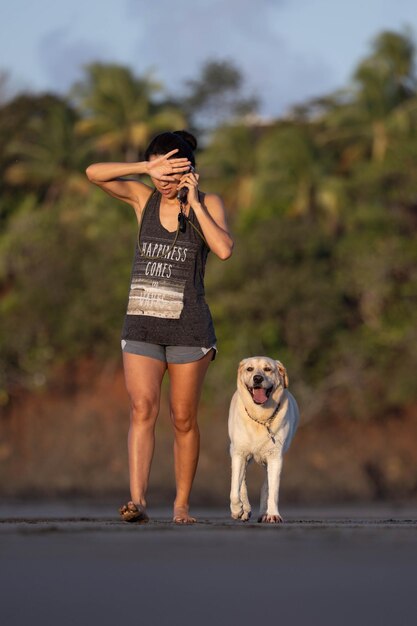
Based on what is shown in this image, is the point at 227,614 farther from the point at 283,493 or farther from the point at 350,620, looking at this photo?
the point at 283,493

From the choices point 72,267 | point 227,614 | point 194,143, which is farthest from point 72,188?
point 227,614

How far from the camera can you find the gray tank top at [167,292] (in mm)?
8789

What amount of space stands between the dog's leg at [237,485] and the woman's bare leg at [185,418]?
93cm

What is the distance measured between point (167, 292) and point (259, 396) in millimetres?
1426

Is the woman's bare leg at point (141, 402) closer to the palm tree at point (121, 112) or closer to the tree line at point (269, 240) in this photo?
the tree line at point (269, 240)

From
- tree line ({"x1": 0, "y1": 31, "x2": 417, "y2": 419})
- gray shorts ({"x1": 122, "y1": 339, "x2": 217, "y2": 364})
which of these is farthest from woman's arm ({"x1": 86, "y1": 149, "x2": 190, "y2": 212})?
tree line ({"x1": 0, "y1": 31, "x2": 417, "y2": 419})

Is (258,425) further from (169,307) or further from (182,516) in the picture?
(169,307)

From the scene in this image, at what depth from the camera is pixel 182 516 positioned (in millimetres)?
8852

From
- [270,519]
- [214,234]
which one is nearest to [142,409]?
[214,234]

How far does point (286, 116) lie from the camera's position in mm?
50156

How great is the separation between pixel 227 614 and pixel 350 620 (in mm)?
384

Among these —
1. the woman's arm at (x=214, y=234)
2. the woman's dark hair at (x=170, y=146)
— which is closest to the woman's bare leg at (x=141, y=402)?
the woman's arm at (x=214, y=234)

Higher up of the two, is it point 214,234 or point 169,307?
point 214,234

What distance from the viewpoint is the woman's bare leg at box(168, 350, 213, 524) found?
28.8 feet
